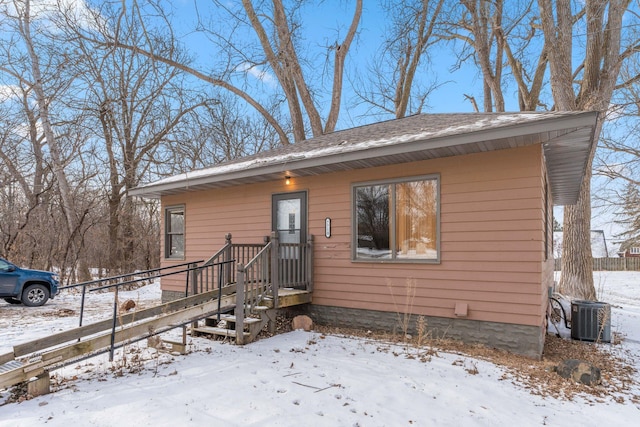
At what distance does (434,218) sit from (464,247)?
0.58m

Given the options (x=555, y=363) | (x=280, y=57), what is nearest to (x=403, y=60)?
(x=280, y=57)


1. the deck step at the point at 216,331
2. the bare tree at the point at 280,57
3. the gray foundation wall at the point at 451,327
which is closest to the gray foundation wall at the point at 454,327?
the gray foundation wall at the point at 451,327

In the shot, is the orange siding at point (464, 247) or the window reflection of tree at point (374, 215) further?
the window reflection of tree at point (374, 215)

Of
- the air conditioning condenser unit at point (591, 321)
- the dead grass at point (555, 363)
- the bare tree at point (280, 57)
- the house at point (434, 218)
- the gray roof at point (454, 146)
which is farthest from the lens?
the bare tree at point (280, 57)

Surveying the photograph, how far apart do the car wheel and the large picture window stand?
771cm

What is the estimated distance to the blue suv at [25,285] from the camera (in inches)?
347

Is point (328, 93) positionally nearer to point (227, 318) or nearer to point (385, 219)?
point (385, 219)

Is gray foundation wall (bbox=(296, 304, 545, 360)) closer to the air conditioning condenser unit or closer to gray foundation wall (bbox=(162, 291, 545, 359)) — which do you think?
gray foundation wall (bbox=(162, 291, 545, 359))

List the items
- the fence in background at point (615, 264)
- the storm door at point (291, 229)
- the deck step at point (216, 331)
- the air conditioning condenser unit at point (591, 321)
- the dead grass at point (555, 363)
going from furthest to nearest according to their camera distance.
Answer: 1. the fence in background at point (615, 264)
2. the storm door at point (291, 229)
3. the air conditioning condenser unit at point (591, 321)
4. the deck step at point (216, 331)
5. the dead grass at point (555, 363)

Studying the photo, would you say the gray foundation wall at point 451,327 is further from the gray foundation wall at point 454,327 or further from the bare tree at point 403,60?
the bare tree at point 403,60

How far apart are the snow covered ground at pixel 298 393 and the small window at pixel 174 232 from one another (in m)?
4.47

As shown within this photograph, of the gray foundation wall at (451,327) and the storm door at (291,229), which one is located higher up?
the storm door at (291,229)

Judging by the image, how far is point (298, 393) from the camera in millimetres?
3697

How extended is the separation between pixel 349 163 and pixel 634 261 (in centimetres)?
2719
